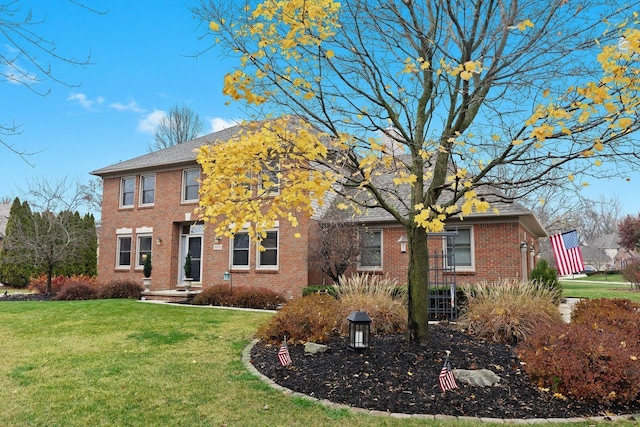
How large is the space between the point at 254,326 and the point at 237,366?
3500 millimetres

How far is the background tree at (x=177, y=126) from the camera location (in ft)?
113

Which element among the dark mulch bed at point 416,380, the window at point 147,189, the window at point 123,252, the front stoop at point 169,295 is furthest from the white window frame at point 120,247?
the dark mulch bed at point 416,380

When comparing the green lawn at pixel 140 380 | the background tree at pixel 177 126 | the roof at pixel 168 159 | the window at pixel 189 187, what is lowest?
the green lawn at pixel 140 380

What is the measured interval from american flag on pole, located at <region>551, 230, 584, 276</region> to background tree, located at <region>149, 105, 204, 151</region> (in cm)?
2600

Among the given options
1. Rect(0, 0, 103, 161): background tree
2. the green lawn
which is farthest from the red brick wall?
Rect(0, 0, 103, 161): background tree

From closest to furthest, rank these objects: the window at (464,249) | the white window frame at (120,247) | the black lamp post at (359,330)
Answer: the black lamp post at (359,330) → the window at (464,249) → the white window frame at (120,247)

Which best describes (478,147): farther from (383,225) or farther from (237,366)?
(383,225)

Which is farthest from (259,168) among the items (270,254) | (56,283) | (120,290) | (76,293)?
(56,283)

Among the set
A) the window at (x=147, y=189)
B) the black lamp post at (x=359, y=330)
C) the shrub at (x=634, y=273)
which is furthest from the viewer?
the shrub at (x=634, y=273)

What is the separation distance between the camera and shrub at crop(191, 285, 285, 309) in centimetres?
1452

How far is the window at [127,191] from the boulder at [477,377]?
58.2 ft

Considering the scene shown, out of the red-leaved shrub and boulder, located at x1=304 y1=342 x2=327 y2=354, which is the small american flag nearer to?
the red-leaved shrub

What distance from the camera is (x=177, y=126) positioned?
114 feet

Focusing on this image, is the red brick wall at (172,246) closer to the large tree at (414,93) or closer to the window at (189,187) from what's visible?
the window at (189,187)
